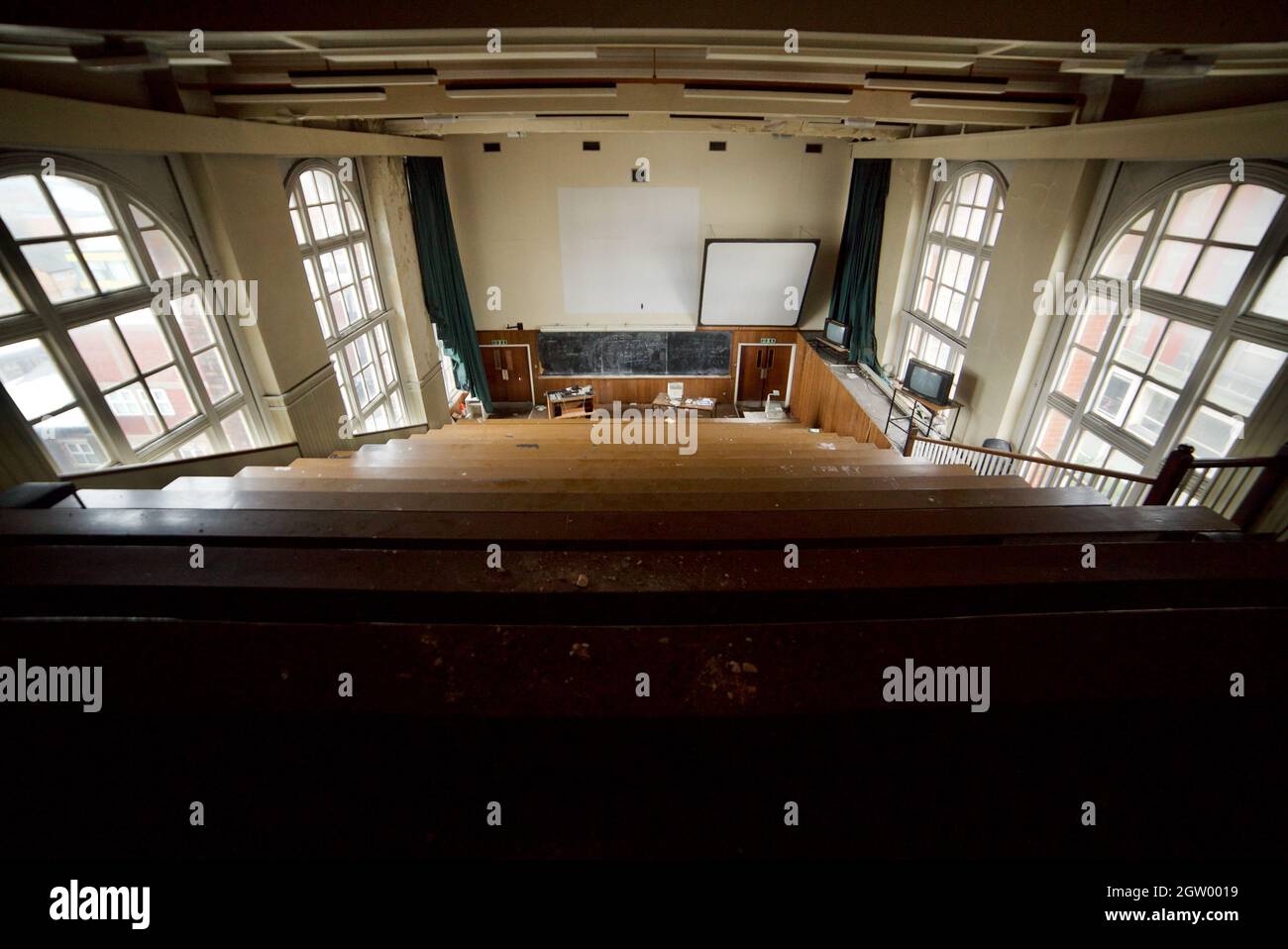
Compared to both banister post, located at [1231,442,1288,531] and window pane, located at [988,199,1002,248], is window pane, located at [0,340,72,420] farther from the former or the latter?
window pane, located at [988,199,1002,248]

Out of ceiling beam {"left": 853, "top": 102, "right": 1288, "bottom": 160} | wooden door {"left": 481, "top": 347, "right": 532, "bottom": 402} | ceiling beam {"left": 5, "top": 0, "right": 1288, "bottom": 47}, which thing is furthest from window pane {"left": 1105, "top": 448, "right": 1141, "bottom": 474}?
wooden door {"left": 481, "top": 347, "right": 532, "bottom": 402}

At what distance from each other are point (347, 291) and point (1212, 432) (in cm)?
682

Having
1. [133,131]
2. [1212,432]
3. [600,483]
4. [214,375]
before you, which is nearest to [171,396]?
[214,375]

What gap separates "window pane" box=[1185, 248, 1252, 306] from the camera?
2977 mm

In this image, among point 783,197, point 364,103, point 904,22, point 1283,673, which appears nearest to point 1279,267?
point 904,22

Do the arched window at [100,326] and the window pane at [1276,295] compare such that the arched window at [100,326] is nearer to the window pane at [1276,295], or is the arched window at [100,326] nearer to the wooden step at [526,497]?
the wooden step at [526,497]

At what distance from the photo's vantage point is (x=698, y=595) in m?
1.21

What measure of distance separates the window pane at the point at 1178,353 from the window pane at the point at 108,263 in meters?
6.23

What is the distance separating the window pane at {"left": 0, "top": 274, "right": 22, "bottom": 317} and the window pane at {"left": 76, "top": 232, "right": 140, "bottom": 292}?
0.43 m

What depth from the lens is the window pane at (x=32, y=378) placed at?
240cm

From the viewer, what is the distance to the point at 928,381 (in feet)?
17.6
